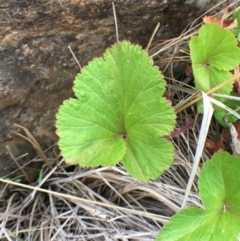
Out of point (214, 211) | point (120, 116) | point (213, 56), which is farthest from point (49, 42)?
point (214, 211)

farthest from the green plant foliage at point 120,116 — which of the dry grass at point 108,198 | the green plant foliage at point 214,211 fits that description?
the dry grass at point 108,198

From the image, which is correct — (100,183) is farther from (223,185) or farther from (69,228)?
(223,185)

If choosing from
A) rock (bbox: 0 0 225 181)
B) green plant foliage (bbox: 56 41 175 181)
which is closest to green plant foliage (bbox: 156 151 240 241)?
green plant foliage (bbox: 56 41 175 181)

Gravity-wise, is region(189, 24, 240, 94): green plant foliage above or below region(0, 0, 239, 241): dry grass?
Answer: above

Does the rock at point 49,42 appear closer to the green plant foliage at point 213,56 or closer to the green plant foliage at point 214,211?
the green plant foliage at point 213,56

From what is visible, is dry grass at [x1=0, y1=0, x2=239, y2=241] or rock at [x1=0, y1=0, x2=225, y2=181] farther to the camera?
dry grass at [x1=0, y1=0, x2=239, y2=241]

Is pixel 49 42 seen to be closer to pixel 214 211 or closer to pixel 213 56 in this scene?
pixel 213 56

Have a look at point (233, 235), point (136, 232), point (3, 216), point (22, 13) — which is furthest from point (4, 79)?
point (233, 235)

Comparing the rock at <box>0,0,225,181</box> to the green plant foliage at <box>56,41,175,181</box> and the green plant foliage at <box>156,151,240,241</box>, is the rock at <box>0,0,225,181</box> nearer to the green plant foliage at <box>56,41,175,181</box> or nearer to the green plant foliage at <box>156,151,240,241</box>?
the green plant foliage at <box>56,41,175,181</box>
